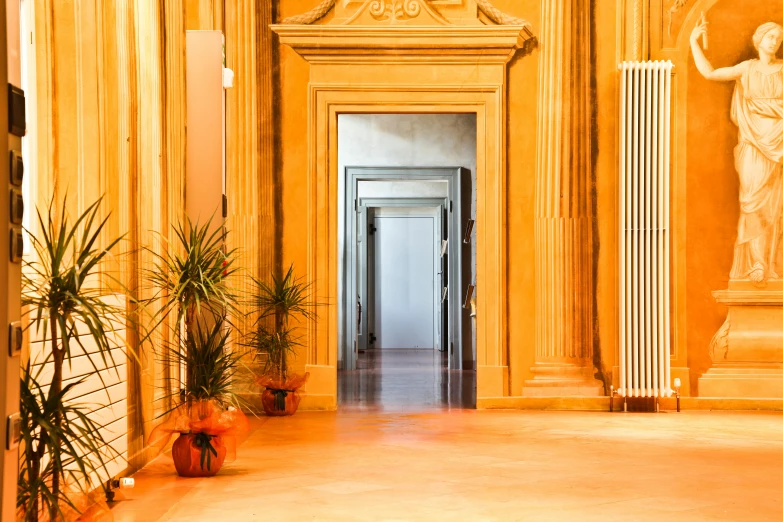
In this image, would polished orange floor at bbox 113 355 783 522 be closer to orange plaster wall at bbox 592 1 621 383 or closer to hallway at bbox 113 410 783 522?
hallway at bbox 113 410 783 522

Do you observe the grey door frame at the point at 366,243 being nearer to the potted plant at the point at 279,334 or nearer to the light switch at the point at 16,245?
the potted plant at the point at 279,334

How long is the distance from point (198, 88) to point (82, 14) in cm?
184

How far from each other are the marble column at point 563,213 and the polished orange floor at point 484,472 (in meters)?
0.65

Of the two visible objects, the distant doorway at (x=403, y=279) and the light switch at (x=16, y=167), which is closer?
the light switch at (x=16, y=167)

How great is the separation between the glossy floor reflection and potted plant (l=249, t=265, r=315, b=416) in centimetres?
60

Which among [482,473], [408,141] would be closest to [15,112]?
[482,473]

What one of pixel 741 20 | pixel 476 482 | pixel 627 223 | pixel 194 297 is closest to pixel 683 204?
pixel 627 223

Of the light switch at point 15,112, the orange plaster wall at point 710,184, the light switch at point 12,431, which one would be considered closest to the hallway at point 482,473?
the orange plaster wall at point 710,184

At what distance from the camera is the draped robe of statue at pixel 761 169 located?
332 inches

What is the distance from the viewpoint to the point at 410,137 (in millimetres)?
12242

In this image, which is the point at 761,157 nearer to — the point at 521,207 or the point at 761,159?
the point at 761,159

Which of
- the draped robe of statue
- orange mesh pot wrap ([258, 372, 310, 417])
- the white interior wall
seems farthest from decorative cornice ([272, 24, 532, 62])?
the white interior wall

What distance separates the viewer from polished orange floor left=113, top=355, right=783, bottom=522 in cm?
444

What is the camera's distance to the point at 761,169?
8445 mm
